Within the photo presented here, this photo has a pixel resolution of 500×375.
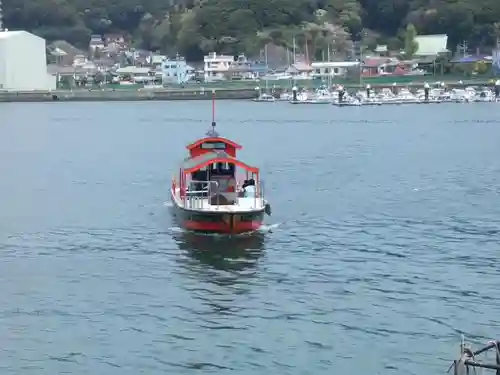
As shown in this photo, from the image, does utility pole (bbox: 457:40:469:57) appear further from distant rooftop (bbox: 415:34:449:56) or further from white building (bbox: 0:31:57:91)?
white building (bbox: 0:31:57:91)

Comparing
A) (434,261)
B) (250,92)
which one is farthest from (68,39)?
(434,261)

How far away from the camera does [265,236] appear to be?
2634 centimetres

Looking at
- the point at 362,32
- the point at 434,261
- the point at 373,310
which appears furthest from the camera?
the point at 362,32

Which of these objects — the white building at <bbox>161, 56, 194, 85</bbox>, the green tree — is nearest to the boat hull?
the white building at <bbox>161, 56, 194, 85</bbox>

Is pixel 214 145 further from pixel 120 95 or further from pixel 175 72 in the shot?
pixel 175 72

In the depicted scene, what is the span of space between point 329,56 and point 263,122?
44692 mm

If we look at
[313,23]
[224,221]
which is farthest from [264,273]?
[313,23]

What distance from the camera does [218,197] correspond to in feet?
85.1

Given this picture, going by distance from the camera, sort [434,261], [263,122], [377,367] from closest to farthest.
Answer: [377,367] < [434,261] < [263,122]

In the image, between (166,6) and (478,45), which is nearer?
(478,45)

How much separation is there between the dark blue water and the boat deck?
2.40ft

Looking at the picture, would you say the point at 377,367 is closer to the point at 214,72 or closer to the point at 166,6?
the point at 214,72

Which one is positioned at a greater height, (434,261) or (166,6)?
(166,6)

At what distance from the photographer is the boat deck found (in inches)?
996
